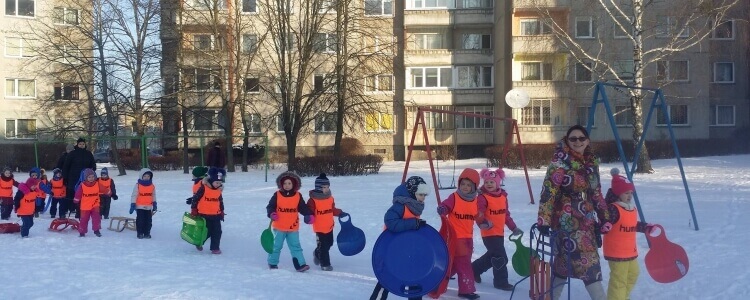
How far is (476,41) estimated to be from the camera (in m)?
48.1

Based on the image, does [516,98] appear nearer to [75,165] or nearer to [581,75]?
[75,165]

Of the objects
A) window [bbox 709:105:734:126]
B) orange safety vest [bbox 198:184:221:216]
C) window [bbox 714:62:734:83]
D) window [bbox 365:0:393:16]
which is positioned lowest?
orange safety vest [bbox 198:184:221:216]

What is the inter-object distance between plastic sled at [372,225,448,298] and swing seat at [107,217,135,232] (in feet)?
30.8

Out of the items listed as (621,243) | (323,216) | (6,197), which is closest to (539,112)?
(6,197)

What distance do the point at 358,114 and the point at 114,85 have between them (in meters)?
12.7

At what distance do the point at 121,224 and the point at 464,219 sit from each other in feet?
33.1

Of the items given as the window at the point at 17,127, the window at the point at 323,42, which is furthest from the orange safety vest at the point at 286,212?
the window at the point at 17,127

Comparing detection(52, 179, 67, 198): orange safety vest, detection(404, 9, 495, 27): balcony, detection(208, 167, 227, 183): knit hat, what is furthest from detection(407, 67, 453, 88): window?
detection(208, 167, 227, 183): knit hat

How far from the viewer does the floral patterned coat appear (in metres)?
6.46

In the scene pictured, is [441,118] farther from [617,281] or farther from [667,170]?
[617,281]

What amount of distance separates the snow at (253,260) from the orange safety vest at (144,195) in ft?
2.30

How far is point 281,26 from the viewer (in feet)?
109

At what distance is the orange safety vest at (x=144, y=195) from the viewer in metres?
13.5

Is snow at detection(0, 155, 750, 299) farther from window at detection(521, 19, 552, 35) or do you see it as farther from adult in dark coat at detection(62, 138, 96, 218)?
window at detection(521, 19, 552, 35)
